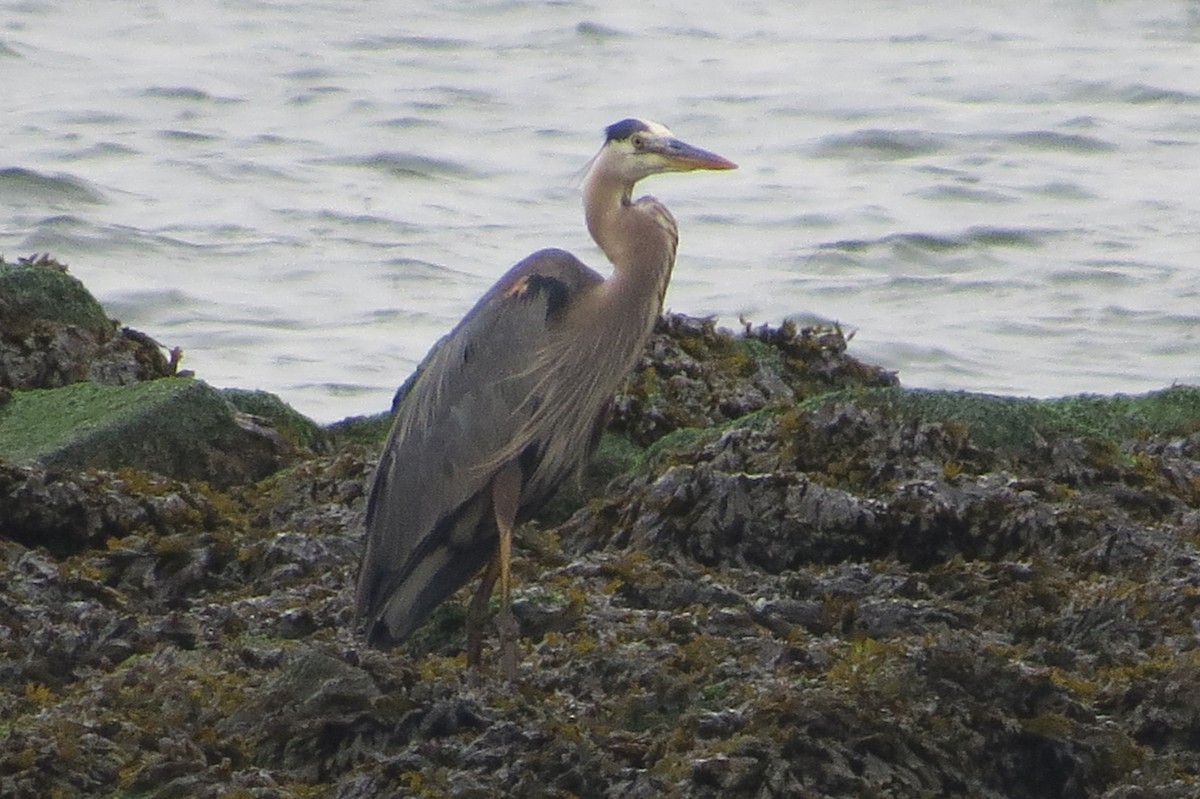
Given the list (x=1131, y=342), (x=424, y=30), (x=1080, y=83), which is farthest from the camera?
(x=424, y=30)

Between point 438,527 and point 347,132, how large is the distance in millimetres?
11097

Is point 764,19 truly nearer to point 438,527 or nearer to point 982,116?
point 982,116

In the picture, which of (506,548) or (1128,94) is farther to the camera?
(1128,94)

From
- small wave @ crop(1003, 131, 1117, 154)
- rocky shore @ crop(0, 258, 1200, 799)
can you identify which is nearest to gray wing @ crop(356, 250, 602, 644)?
rocky shore @ crop(0, 258, 1200, 799)

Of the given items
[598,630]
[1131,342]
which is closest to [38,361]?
[598,630]

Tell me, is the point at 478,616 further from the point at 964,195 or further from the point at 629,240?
the point at 964,195

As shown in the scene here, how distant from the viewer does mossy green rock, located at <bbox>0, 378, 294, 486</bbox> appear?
20.3 feet

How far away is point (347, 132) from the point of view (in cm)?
1580

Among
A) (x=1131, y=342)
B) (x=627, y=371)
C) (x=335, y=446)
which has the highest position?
(x=627, y=371)

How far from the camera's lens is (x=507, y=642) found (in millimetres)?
4566

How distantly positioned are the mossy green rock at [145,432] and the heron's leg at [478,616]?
5.65ft

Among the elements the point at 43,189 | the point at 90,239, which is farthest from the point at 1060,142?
the point at 43,189

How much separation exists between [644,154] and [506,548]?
1101 mm

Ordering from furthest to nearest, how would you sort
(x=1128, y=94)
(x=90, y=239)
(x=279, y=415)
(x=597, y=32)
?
1. (x=597, y=32)
2. (x=1128, y=94)
3. (x=90, y=239)
4. (x=279, y=415)
